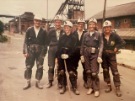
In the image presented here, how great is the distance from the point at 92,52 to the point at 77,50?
0.67m

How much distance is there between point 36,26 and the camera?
8.51 meters

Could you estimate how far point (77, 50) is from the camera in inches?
331

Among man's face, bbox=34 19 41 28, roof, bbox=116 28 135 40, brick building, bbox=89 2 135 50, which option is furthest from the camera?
brick building, bbox=89 2 135 50

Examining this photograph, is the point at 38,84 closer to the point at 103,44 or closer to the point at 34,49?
the point at 34,49

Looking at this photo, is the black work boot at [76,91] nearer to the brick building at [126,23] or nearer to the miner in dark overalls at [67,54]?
the miner in dark overalls at [67,54]

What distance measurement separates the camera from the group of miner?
26.1ft

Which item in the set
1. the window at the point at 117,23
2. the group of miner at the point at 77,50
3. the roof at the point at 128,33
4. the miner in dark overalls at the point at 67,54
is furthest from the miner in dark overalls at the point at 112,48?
the window at the point at 117,23

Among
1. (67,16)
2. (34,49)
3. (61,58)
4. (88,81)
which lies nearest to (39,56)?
(34,49)

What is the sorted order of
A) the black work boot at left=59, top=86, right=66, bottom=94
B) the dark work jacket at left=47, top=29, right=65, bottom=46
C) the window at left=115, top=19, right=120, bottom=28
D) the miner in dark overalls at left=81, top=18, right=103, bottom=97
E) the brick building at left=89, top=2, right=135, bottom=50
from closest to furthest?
the miner in dark overalls at left=81, top=18, right=103, bottom=97, the black work boot at left=59, top=86, right=66, bottom=94, the dark work jacket at left=47, top=29, right=65, bottom=46, the brick building at left=89, top=2, right=135, bottom=50, the window at left=115, top=19, right=120, bottom=28

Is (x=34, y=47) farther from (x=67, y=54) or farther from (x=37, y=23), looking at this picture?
(x=67, y=54)

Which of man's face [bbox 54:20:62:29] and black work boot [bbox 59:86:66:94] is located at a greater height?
man's face [bbox 54:20:62:29]

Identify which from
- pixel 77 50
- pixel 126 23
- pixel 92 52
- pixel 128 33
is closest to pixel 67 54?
pixel 77 50

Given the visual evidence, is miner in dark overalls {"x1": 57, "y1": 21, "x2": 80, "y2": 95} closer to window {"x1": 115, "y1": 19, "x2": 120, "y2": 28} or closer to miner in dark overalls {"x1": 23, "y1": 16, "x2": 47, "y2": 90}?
miner in dark overalls {"x1": 23, "y1": 16, "x2": 47, "y2": 90}

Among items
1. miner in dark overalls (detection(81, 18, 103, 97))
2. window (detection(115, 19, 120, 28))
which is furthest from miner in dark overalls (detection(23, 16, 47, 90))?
window (detection(115, 19, 120, 28))
